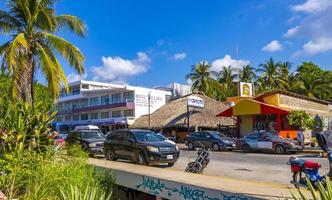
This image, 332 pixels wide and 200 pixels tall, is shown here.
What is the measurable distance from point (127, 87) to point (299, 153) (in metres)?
41.5

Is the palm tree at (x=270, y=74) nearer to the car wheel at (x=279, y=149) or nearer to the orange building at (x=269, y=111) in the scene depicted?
the orange building at (x=269, y=111)

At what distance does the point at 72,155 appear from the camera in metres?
A: 11.4

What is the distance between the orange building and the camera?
119 feet

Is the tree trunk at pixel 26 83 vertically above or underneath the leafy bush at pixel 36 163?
above

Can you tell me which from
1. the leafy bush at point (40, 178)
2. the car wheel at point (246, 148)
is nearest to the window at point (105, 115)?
the car wheel at point (246, 148)

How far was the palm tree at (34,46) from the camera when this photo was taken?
16.5 m

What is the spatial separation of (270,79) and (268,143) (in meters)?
38.7

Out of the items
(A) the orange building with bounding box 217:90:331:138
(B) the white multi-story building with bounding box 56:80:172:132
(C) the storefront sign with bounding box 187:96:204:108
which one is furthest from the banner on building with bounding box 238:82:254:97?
(B) the white multi-story building with bounding box 56:80:172:132

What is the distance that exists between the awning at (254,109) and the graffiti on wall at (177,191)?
28.0 metres

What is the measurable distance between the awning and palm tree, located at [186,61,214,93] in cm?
2830

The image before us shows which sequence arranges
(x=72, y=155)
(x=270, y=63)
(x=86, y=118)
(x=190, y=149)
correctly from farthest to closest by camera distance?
(x=86, y=118) → (x=270, y=63) → (x=190, y=149) → (x=72, y=155)

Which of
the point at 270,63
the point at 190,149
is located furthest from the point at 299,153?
the point at 270,63

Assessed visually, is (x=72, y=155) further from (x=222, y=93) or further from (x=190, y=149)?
(x=222, y=93)

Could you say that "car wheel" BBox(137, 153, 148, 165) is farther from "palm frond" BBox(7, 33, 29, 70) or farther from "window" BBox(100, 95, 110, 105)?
"window" BBox(100, 95, 110, 105)
